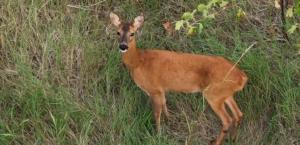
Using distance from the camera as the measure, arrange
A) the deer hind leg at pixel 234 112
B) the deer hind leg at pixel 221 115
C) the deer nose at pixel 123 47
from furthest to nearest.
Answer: the deer hind leg at pixel 234 112, the deer hind leg at pixel 221 115, the deer nose at pixel 123 47

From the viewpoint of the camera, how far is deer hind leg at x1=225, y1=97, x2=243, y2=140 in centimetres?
779

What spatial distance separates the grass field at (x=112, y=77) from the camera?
7.66m

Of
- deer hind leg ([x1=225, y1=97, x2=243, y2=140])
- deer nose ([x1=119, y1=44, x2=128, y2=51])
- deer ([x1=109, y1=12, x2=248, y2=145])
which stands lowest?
deer hind leg ([x1=225, y1=97, x2=243, y2=140])

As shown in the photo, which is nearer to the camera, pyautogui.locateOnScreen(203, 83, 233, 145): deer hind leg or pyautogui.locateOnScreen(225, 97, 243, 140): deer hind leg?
pyautogui.locateOnScreen(203, 83, 233, 145): deer hind leg

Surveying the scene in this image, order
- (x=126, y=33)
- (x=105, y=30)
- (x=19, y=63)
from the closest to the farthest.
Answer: (x=126, y=33)
(x=19, y=63)
(x=105, y=30)

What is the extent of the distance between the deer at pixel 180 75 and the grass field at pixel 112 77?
0.54ft

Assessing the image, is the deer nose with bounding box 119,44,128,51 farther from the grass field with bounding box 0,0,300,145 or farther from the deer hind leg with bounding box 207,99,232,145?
the deer hind leg with bounding box 207,99,232,145

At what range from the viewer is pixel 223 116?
7.71 meters

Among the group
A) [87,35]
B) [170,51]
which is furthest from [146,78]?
[87,35]

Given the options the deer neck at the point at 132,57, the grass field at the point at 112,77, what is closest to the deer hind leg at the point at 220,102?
the grass field at the point at 112,77

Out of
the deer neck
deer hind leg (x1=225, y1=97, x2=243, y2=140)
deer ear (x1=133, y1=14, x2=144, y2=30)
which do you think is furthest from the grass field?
deer ear (x1=133, y1=14, x2=144, y2=30)

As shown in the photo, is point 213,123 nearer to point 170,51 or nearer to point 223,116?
point 223,116

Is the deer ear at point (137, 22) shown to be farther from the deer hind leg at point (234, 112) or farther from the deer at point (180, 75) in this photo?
the deer hind leg at point (234, 112)

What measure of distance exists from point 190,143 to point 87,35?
1.74 m
